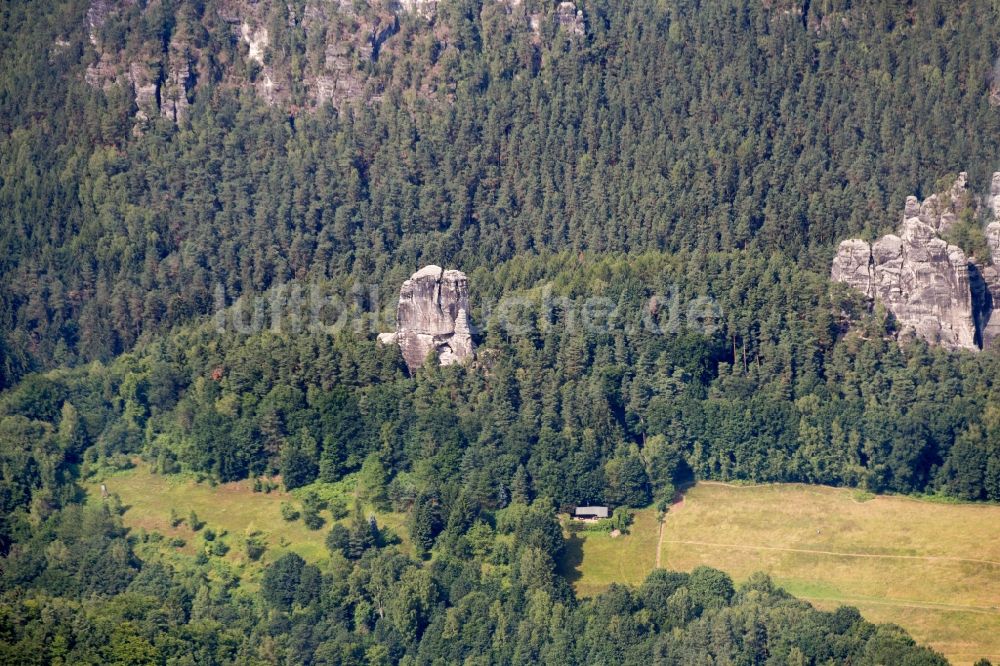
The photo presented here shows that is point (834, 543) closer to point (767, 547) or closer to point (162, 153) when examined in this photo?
point (767, 547)

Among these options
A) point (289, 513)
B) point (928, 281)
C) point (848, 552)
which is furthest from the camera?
point (928, 281)

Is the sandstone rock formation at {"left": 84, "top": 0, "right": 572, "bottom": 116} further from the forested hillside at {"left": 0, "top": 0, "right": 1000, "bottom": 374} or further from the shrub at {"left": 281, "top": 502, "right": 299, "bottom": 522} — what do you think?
the shrub at {"left": 281, "top": 502, "right": 299, "bottom": 522}

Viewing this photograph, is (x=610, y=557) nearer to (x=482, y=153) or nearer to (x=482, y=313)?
(x=482, y=313)

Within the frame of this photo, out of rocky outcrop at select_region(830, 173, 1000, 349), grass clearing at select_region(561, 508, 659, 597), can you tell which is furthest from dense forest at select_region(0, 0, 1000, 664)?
grass clearing at select_region(561, 508, 659, 597)

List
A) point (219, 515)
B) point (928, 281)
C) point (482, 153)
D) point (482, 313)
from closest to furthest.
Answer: point (219, 515) → point (928, 281) → point (482, 313) → point (482, 153)

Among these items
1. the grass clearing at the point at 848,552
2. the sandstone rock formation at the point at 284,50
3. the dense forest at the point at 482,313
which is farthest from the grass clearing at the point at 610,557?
the sandstone rock formation at the point at 284,50

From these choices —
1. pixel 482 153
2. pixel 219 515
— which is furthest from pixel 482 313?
pixel 219 515
